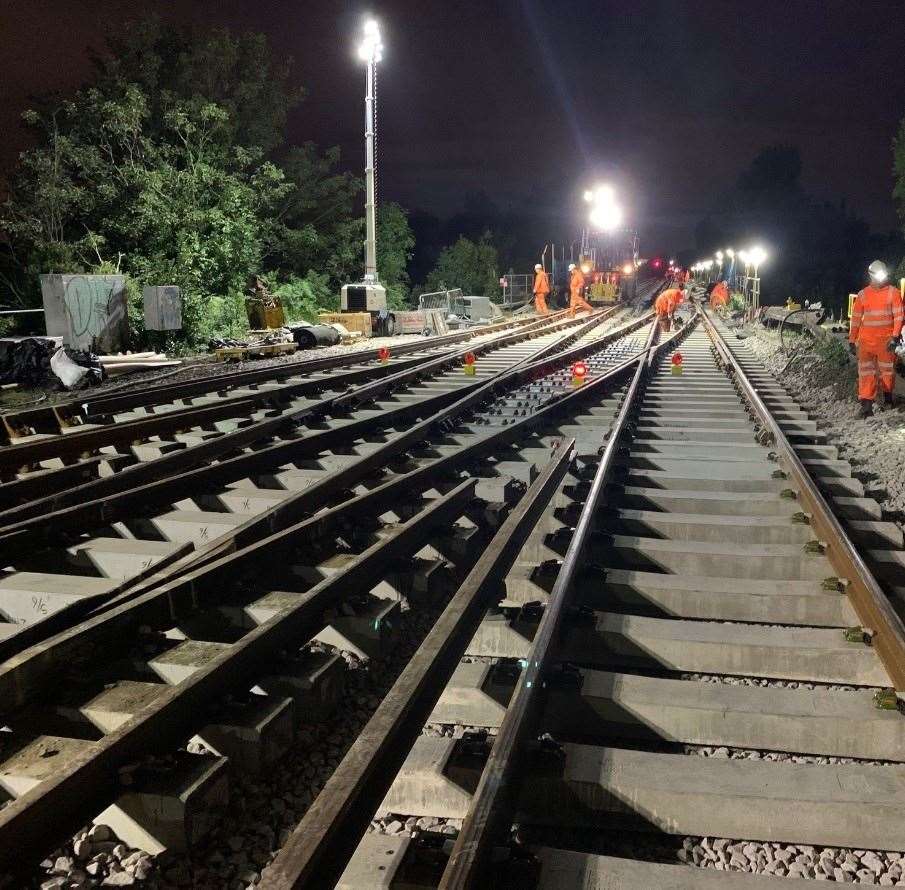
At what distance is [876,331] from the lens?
8.90m

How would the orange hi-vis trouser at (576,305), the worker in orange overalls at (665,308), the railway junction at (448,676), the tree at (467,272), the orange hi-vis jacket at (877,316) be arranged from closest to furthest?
the railway junction at (448,676) < the orange hi-vis jacket at (877,316) < the worker in orange overalls at (665,308) < the orange hi-vis trouser at (576,305) < the tree at (467,272)

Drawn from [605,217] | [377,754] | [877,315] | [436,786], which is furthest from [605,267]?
[377,754]

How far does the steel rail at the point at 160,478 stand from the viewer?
4.35m

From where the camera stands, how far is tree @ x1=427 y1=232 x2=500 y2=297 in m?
43.6

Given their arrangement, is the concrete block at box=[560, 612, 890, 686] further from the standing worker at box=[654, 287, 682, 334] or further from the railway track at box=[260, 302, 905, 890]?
the standing worker at box=[654, 287, 682, 334]

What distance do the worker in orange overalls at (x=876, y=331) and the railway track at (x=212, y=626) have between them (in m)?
5.07

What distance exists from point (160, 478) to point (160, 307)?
11705 mm

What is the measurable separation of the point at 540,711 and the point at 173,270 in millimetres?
19545

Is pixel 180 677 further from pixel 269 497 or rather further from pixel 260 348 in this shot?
pixel 260 348

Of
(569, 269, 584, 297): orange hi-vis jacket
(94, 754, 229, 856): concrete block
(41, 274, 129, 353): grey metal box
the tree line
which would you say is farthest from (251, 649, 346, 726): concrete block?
(569, 269, 584, 297): orange hi-vis jacket

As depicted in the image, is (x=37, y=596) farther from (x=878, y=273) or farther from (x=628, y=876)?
(x=878, y=273)

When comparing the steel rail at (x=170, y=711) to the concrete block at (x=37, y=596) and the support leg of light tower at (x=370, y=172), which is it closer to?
the concrete block at (x=37, y=596)

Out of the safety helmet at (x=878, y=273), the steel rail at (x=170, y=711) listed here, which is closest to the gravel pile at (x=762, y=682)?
the steel rail at (x=170, y=711)

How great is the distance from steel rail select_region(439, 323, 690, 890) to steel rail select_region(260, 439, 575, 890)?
0.26 meters
